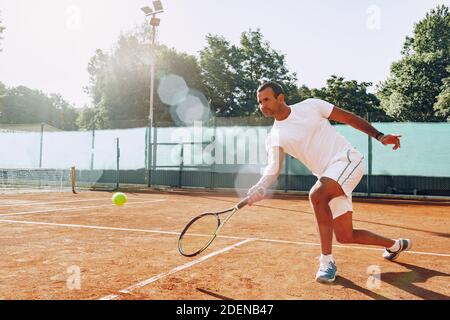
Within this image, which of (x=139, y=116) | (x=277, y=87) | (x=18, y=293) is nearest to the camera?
(x=18, y=293)

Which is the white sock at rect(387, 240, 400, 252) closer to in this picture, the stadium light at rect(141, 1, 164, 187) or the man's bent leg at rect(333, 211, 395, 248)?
the man's bent leg at rect(333, 211, 395, 248)

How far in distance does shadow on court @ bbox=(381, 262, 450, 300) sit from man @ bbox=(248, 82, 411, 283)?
1.45 feet

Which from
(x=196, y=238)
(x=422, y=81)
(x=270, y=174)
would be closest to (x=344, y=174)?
(x=270, y=174)

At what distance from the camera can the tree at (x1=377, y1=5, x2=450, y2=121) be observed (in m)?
32.0

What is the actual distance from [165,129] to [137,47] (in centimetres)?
2458

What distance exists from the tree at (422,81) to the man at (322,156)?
1146 inches

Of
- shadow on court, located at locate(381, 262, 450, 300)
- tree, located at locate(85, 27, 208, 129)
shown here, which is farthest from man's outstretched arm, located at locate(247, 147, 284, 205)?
tree, located at locate(85, 27, 208, 129)

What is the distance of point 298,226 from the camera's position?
7309 millimetres

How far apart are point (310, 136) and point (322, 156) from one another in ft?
0.82

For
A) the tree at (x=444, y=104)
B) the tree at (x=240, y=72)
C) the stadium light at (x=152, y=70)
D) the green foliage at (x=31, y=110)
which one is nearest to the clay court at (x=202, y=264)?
the stadium light at (x=152, y=70)

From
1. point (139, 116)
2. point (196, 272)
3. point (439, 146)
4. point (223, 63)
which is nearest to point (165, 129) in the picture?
point (439, 146)

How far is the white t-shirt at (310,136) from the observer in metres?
3.76

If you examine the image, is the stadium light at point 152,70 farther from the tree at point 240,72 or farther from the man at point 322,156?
the tree at point 240,72

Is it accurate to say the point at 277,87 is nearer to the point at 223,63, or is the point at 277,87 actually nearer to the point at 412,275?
the point at 412,275
